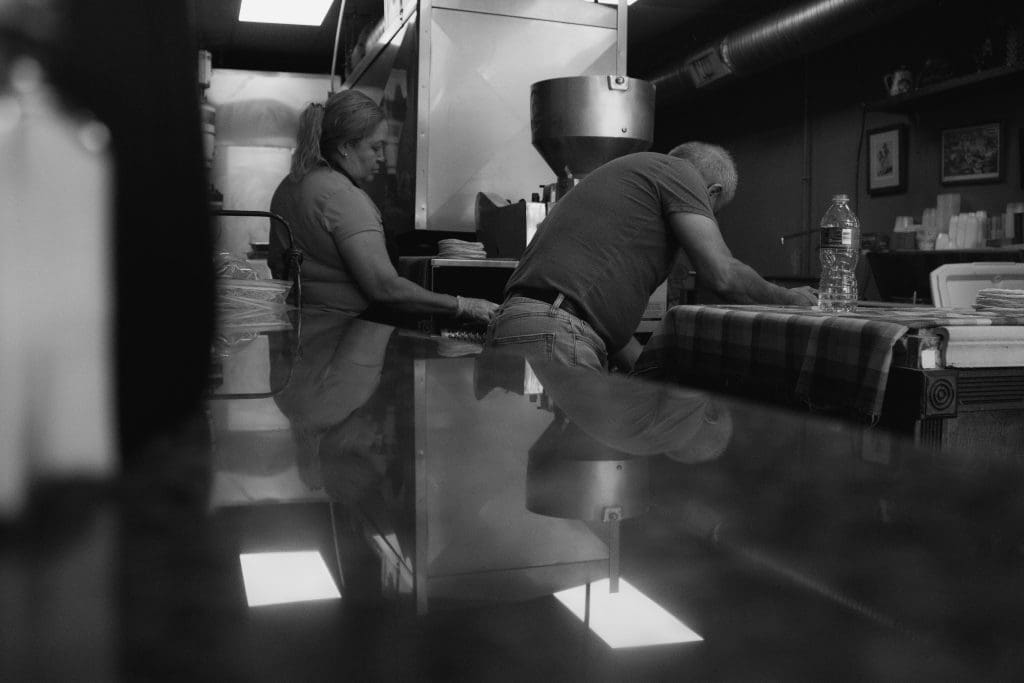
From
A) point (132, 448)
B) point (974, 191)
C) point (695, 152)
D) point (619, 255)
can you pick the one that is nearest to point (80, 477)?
point (132, 448)

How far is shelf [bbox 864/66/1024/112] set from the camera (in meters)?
5.72

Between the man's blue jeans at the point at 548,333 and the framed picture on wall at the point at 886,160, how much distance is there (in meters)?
5.45

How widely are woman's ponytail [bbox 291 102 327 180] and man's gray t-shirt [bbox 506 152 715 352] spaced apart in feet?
2.82

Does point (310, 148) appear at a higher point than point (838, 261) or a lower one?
higher

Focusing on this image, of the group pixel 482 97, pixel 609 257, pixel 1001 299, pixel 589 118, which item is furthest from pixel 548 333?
pixel 482 97

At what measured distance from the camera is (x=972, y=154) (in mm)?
6484

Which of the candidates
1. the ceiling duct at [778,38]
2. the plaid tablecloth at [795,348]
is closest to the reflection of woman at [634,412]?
the plaid tablecloth at [795,348]

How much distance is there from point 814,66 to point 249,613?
8.50 m

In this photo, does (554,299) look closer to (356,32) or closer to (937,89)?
(937,89)

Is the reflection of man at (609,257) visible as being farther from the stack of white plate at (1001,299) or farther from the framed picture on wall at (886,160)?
the framed picture on wall at (886,160)

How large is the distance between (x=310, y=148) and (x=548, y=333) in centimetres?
113

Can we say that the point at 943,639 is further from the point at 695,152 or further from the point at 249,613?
the point at 695,152

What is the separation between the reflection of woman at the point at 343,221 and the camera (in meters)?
2.81

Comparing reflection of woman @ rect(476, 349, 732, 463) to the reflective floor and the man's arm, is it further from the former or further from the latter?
the man's arm
